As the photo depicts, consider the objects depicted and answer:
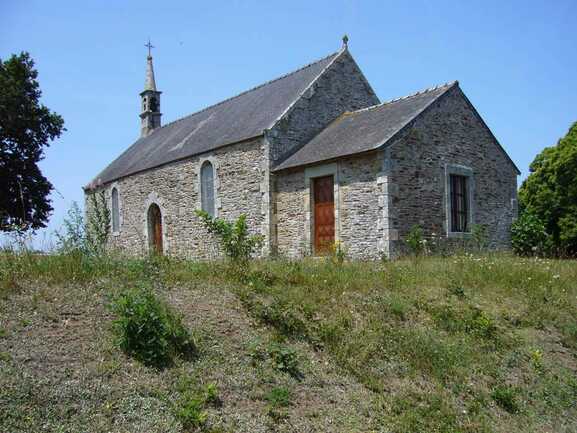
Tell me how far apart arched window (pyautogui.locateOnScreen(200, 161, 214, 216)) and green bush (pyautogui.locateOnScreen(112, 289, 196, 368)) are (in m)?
12.0

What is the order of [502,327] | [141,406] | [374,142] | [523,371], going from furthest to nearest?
1. [374,142]
2. [502,327]
3. [523,371]
4. [141,406]

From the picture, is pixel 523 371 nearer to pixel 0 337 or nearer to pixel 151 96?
pixel 0 337

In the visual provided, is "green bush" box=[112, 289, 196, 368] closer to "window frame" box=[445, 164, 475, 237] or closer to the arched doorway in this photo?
"window frame" box=[445, 164, 475, 237]

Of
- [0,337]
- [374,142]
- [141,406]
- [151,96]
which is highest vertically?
[151,96]

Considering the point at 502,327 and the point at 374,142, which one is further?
the point at 374,142

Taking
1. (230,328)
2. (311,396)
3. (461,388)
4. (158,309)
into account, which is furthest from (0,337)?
(461,388)

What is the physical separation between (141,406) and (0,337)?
166 cm

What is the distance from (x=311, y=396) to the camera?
5.40m

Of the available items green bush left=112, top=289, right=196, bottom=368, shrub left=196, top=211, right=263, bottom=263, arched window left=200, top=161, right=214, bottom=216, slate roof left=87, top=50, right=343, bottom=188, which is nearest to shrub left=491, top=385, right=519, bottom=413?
green bush left=112, top=289, right=196, bottom=368

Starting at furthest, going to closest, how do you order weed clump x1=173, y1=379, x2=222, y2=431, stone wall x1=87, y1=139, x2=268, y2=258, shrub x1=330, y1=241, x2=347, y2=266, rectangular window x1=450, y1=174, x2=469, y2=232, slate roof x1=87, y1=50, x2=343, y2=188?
1. slate roof x1=87, y1=50, x2=343, y2=188
2. stone wall x1=87, y1=139, x2=268, y2=258
3. rectangular window x1=450, y1=174, x2=469, y2=232
4. shrub x1=330, y1=241, x2=347, y2=266
5. weed clump x1=173, y1=379, x2=222, y2=431

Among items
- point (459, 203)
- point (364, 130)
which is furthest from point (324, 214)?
point (459, 203)

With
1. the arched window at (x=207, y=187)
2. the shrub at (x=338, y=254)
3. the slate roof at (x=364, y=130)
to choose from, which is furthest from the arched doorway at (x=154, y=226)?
the shrub at (x=338, y=254)

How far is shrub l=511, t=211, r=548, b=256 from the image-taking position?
16094 millimetres

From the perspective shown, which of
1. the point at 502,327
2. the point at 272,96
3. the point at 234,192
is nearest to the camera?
the point at 502,327
